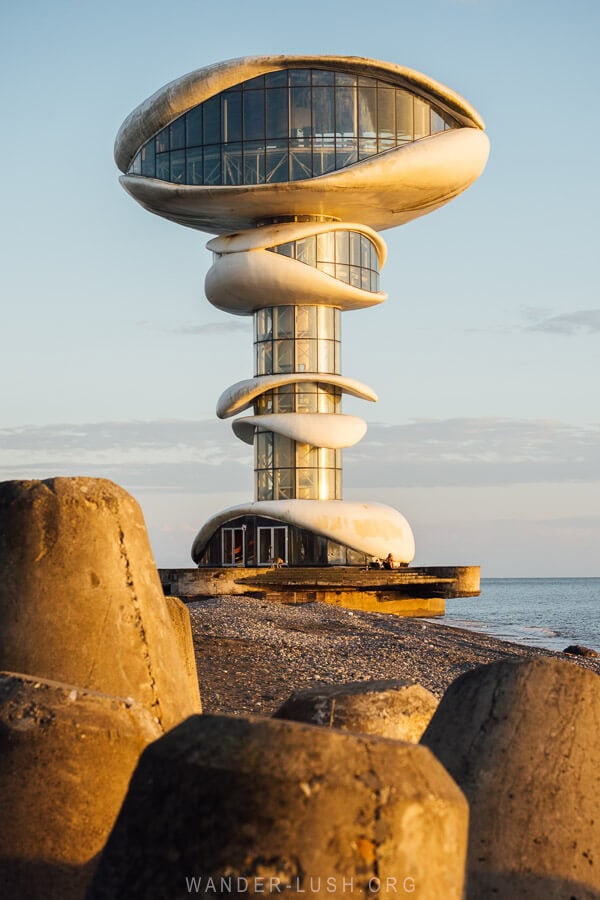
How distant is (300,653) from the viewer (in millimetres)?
16266

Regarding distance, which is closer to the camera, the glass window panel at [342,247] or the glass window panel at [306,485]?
the glass window panel at [342,247]

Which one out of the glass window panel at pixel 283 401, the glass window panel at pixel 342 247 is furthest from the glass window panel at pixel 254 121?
the glass window panel at pixel 283 401

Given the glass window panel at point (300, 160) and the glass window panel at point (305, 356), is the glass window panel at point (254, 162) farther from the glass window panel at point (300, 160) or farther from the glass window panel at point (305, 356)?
the glass window panel at point (305, 356)

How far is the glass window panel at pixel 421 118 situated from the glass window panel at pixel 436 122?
218 mm

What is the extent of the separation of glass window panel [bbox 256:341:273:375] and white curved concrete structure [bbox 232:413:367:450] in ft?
5.06

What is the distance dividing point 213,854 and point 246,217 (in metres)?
40.9

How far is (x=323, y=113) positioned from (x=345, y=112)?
2.36 ft

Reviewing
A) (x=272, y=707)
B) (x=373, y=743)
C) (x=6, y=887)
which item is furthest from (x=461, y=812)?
(x=272, y=707)

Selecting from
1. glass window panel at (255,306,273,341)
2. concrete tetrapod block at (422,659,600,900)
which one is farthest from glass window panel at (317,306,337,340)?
concrete tetrapod block at (422,659,600,900)

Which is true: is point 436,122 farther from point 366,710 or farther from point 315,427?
point 366,710

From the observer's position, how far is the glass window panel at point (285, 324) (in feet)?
141

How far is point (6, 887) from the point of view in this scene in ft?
11.8

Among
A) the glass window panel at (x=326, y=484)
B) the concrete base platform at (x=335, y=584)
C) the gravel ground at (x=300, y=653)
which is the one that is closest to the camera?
the gravel ground at (x=300, y=653)

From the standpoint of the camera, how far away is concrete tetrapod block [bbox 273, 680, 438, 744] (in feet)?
14.7
